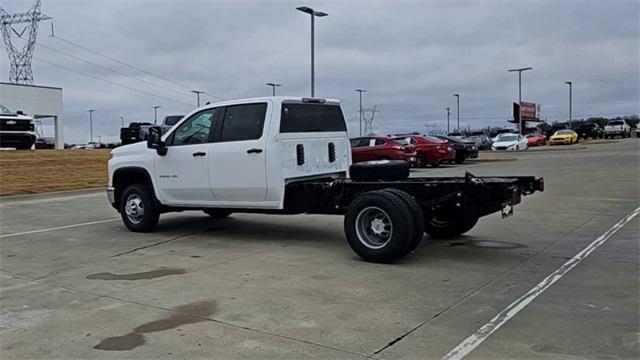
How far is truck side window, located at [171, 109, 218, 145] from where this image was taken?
29.9ft

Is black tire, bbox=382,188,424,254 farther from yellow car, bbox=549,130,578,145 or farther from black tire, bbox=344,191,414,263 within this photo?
yellow car, bbox=549,130,578,145

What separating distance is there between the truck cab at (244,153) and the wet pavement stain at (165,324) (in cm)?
290

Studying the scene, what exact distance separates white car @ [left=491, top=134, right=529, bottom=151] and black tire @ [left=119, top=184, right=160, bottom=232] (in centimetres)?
4097

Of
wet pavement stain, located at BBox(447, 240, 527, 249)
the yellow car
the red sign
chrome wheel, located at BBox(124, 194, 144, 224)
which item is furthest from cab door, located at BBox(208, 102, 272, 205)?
the red sign

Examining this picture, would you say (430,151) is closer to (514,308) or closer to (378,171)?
(378,171)

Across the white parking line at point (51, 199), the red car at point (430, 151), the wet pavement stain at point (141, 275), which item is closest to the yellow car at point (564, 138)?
the red car at point (430, 151)

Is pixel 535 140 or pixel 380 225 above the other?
pixel 535 140

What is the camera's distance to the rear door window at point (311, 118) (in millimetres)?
8539

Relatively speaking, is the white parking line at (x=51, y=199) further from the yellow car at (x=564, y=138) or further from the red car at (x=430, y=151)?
the yellow car at (x=564, y=138)

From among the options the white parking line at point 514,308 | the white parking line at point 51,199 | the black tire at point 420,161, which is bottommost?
the white parking line at point 514,308

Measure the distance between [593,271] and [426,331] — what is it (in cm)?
294

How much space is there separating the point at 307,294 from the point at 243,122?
345 cm

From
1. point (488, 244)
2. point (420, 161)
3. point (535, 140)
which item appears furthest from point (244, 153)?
point (535, 140)

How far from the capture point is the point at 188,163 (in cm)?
926
